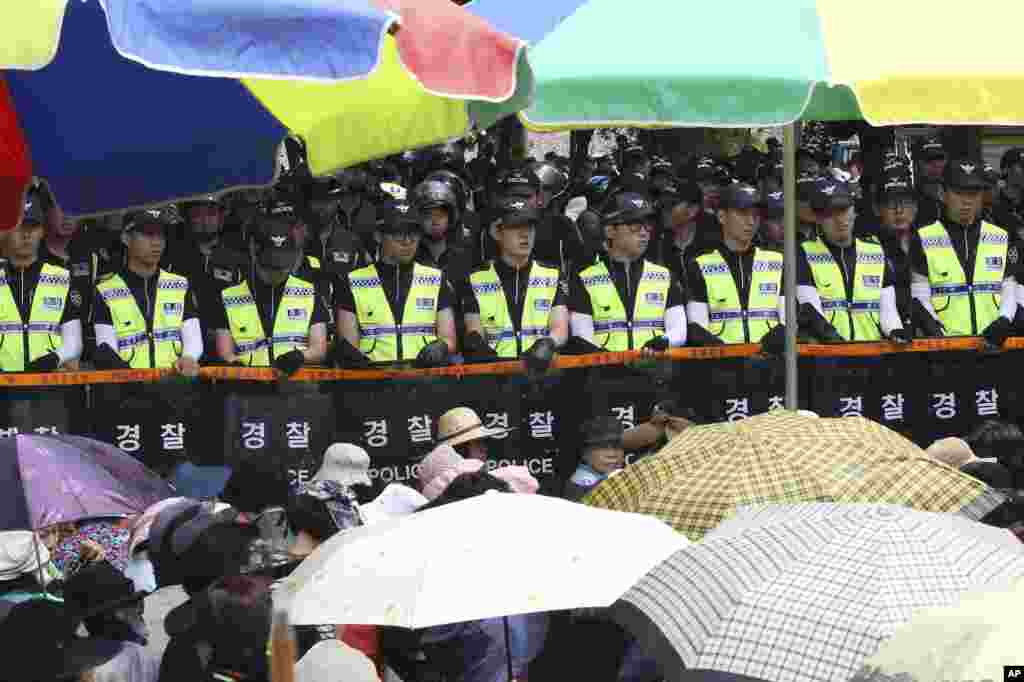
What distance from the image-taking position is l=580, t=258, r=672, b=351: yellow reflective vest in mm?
13008

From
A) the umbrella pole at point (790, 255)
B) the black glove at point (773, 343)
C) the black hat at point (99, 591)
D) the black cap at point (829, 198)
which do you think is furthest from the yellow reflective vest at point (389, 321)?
the black hat at point (99, 591)

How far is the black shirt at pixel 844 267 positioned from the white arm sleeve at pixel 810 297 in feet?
0.16

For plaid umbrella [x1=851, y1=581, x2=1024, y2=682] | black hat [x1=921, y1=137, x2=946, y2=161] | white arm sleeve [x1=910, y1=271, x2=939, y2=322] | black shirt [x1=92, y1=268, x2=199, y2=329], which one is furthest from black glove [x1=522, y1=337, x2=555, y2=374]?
plaid umbrella [x1=851, y1=581, x2=1024, y2=682]

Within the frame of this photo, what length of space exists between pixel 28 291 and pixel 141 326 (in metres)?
0.68

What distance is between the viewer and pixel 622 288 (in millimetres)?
13125

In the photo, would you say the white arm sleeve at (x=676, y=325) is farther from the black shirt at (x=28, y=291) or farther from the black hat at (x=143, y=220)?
the black shirt at (x=28, y=291)

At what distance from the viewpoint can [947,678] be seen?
13.9ft

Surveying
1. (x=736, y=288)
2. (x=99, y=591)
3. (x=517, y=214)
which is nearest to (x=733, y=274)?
(x=736, y=288)

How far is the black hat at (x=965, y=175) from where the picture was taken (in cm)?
1430

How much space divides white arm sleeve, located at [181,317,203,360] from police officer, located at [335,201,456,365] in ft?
2.74

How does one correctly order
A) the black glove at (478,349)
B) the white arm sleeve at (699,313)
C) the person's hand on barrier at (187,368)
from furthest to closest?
1. the white arm sleeve at (699,313)
2. the black glove at (478,349)
3. the person's hand on barrier at (187,368)

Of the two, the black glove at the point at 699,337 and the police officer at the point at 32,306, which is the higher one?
the police officer at the point at 32,306

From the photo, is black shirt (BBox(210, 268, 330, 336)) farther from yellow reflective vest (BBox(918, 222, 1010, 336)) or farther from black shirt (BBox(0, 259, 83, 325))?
yellow reflective vest (BBox(918, 222, 1010, 336))

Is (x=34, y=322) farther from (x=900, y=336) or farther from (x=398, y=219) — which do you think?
(x=900, y=336)
